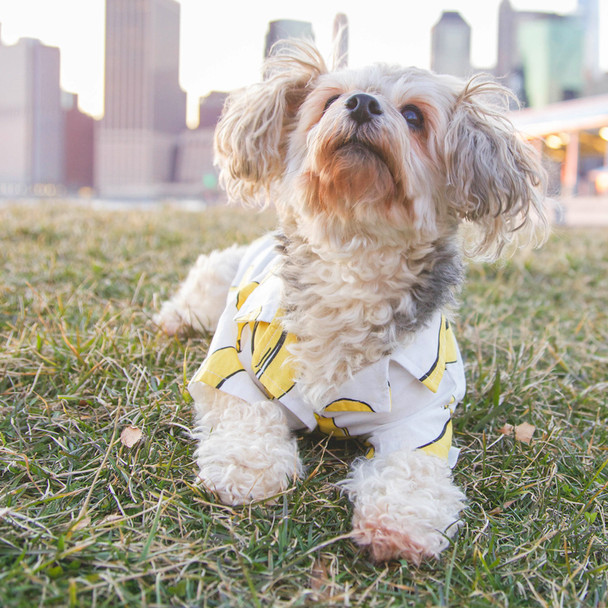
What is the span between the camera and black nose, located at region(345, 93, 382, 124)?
185 centimetres

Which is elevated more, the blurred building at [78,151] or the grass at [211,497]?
the blurred building at [78,151]

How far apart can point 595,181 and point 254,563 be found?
26252mm

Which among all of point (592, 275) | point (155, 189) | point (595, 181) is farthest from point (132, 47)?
point (592, 275)

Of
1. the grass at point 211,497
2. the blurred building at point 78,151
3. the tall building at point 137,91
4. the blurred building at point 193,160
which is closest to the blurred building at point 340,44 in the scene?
the grass at point 211,497

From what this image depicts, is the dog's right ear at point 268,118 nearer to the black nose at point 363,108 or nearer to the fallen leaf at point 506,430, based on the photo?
the black nose at point 363,108

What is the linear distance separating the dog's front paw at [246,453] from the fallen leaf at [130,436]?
0.72ft

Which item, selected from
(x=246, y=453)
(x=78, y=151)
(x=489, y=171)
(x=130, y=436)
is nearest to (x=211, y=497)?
(x=246, y=453)

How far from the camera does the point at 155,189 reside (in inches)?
4424

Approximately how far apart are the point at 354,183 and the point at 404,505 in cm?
102

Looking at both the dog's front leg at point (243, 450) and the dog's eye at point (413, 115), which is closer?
the dog's front leg at point (243, 450)

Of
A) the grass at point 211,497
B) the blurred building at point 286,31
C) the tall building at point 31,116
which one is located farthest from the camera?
the tall building at point 31,116

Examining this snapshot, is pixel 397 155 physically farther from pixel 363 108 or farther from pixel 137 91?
pixel 137 91

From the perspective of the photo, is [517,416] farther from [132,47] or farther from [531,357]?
[132,47]

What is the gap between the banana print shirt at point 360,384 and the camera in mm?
1907
